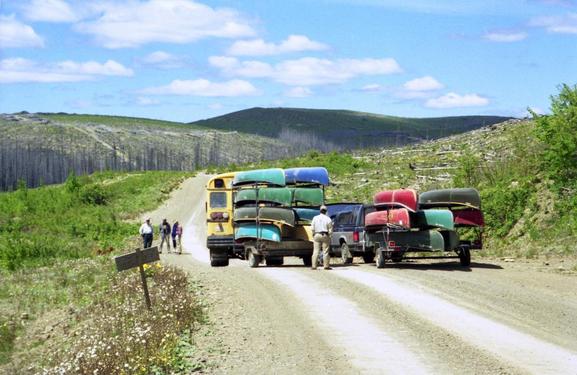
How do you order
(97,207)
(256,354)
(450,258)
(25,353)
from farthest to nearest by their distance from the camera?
(97,207)
(450,258)
(25,353)
(256,354)

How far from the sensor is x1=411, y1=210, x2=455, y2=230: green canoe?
2542 cm

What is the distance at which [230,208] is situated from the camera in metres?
29.9

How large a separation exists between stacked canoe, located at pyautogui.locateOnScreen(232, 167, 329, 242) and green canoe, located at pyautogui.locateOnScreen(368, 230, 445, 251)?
10.0ft

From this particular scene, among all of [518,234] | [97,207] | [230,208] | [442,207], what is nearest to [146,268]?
[230,208]

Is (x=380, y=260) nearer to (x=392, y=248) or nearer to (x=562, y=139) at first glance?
(x=392, y=248)

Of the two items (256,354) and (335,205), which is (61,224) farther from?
(256,354)

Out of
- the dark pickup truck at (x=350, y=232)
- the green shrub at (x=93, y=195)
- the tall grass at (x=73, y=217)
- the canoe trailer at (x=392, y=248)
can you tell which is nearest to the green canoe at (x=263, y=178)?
the dark pickup truck at (x=350, y=232)

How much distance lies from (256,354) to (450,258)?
58.3 feet

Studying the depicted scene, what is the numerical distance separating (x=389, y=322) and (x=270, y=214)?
12.0 metres

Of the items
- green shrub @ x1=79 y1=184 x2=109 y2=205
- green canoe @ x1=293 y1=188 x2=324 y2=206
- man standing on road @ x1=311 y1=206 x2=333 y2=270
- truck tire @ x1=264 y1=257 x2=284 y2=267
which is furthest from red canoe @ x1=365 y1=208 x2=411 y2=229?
green shrub @ x1=79 y1=184 x2=109 y2=205

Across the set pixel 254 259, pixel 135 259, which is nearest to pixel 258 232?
pixel 254 259

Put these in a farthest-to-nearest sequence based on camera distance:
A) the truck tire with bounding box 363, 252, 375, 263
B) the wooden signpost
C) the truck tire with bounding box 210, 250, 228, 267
A: the truck tire with bounding box 210, 250, 228, 267 → the truck tire with bounding box 363, 252, 375, 263 → the wooden signpost

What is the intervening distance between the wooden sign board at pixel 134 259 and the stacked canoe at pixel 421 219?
942 centimetres

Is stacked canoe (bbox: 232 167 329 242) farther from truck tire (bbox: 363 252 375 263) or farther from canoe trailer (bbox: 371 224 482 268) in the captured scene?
truck tire (bbox: 363 252 375 263)
